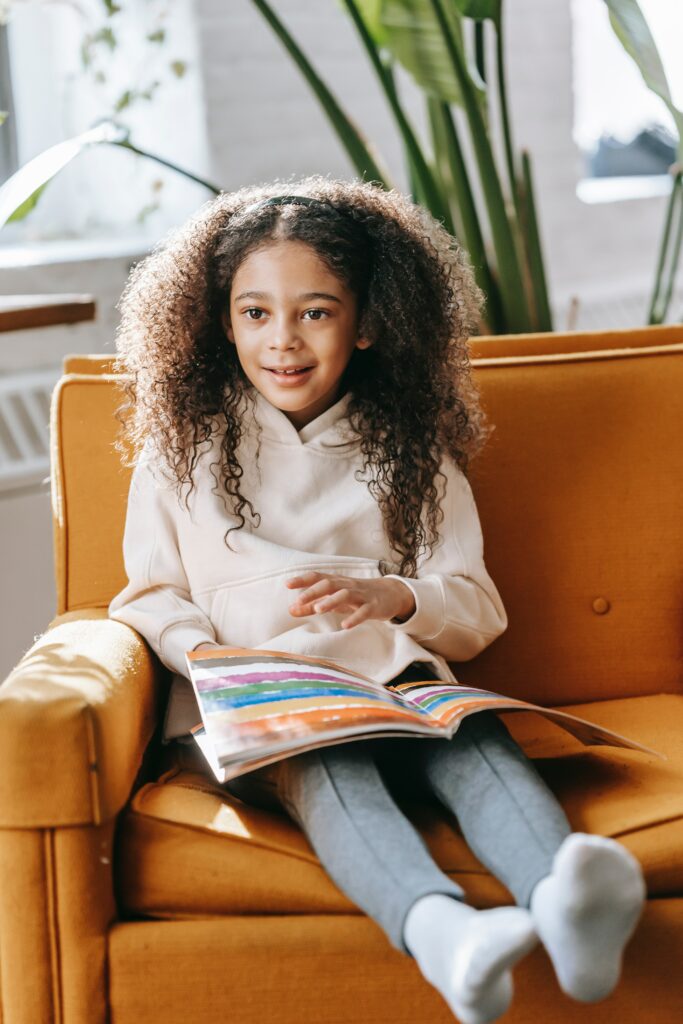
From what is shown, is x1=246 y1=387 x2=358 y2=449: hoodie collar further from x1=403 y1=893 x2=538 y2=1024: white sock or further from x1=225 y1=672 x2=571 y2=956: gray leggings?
x1=403 y1=893 x2=538 y2=1024: white sock

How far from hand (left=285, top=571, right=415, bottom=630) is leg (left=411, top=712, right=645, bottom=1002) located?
0.15 m

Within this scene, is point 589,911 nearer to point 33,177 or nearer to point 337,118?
point 33,177

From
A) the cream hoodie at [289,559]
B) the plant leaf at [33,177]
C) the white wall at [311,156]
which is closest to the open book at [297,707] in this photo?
the cream hoodie at [289,559]

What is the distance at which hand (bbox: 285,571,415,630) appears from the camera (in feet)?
4.17

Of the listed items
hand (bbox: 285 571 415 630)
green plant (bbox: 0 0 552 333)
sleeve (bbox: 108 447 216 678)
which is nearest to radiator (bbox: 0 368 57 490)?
green plant (bbox: 0 0 552 333)

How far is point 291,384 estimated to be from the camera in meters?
1.44

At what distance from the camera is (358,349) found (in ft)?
5.12

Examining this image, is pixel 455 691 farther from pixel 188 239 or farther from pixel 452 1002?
pixel 188 239

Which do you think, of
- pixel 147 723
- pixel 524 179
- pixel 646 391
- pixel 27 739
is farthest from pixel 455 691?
pixel 524 179

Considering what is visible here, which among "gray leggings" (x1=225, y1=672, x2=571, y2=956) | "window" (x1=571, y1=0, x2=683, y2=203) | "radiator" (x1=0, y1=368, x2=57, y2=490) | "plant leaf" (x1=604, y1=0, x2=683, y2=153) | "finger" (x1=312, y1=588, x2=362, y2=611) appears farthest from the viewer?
"window" (x1=571, y1=0, x2=683, y2=203)

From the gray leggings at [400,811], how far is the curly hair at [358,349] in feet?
0.91

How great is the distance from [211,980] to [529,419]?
847mm

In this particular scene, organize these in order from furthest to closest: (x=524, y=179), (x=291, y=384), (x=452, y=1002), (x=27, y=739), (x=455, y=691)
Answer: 1. (x=524, y=179)
2. (x=291, y=384)
3. (x=455, y=691)
4. (x=27, y=739)
5. (x=452, y=1002)

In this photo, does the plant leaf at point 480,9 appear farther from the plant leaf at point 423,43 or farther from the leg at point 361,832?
the leg at point 361,832
